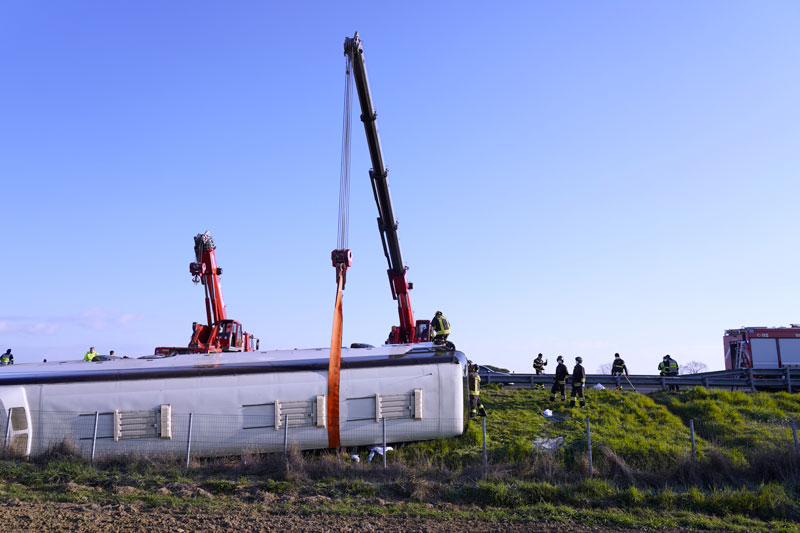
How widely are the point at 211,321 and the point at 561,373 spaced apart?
12700mm

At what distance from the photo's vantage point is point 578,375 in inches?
757

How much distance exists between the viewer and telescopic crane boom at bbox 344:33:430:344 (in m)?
19.7

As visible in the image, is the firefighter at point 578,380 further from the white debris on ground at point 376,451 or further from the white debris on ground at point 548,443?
the white debris on ground at point 376,451

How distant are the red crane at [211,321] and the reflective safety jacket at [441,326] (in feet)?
24.8

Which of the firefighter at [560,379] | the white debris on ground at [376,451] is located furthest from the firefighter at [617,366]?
the white debris on ground at [376,451]

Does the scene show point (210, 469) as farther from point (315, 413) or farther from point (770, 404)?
point (770, 404)

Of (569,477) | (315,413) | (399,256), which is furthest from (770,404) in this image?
(315,413)

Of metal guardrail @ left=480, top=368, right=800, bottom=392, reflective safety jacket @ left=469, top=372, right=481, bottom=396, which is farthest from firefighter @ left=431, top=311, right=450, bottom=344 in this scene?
metal guardrail @ left=480, top=368, right=800, bottom=392

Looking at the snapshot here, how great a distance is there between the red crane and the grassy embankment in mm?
8790


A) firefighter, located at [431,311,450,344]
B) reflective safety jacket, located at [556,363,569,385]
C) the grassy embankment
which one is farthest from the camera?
reflective safety jacket, located at [556,363,569,385]

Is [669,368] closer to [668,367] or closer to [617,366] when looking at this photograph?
[668,367]

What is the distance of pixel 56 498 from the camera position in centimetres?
1112

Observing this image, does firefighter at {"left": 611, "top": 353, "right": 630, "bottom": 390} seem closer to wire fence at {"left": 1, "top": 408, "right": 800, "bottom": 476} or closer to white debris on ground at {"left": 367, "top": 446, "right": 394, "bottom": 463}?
wire fence at {"left": 1, "top": 408, "right": 800, "bottom": 476}

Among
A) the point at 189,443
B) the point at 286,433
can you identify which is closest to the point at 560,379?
the point at 286,433
